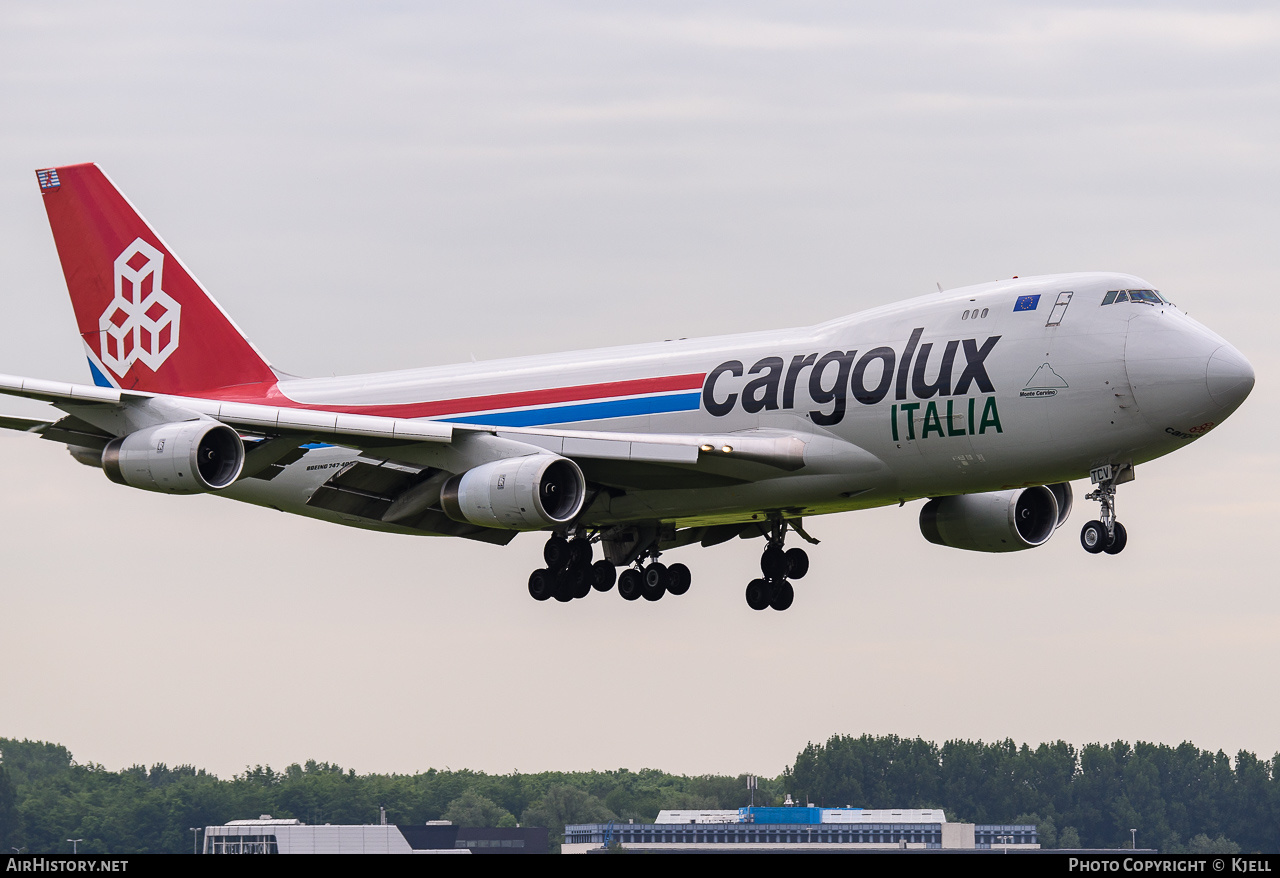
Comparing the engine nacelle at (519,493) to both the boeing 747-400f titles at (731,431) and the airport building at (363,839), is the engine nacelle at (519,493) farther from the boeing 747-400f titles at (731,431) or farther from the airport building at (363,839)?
the airport building at (363,839)

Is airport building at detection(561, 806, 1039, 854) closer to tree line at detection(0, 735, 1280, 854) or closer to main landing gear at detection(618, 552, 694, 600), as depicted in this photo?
tree line at detection(0, 735, 1280, 854)

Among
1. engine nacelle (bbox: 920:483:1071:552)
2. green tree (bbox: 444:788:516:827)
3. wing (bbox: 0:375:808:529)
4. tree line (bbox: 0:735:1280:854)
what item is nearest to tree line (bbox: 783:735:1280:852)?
tree line (bbox: 0:735:1280:854)

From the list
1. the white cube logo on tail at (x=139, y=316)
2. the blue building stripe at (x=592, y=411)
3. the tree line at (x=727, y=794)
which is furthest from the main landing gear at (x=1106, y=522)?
the tree line at (x=727, y=794)

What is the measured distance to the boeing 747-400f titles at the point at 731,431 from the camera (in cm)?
4362

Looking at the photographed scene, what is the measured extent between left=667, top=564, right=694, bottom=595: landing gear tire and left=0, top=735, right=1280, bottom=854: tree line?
4812 centimetres

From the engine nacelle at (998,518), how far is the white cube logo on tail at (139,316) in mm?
23913

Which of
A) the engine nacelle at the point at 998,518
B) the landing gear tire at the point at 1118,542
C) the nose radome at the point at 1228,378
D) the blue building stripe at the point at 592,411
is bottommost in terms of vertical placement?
the landing gear tire at the point at 1118,542

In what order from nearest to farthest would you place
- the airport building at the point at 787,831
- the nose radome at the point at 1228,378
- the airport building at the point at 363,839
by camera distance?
the nose radome at the point at 1228,378 < the airport building at the point at 363,839 < the airport building at the point at 787,831

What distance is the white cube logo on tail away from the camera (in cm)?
5903

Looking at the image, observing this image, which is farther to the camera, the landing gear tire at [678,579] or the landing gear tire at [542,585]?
the landing gear tire at [678,579]

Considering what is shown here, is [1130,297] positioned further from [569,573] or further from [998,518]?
[569,573]
